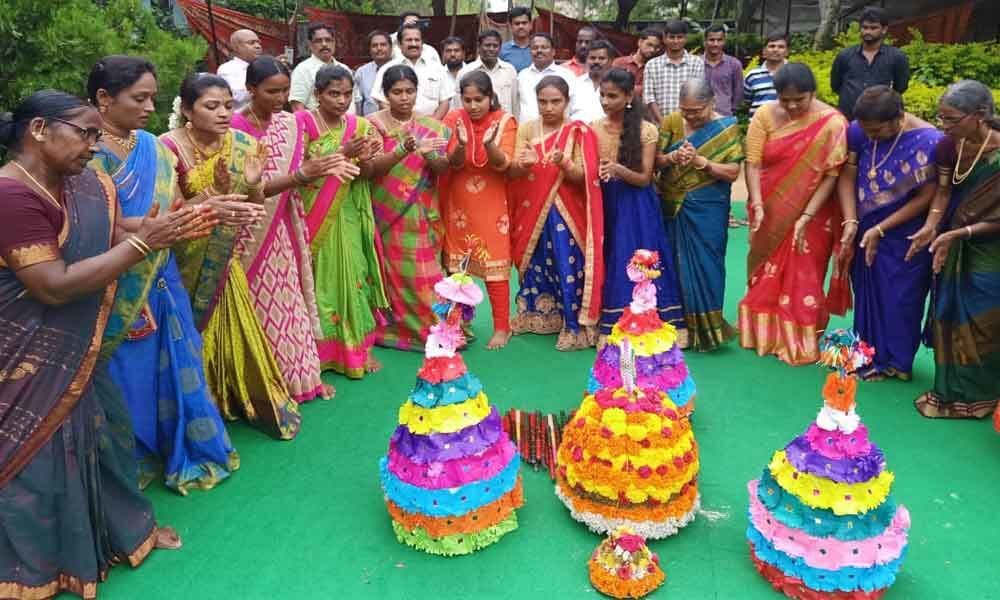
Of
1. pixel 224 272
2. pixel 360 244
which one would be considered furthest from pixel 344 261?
pixel 224 272

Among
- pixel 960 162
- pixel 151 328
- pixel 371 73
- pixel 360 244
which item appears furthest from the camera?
pixel 371 73

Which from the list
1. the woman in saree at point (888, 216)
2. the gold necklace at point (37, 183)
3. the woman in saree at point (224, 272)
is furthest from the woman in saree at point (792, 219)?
the gold necklace at point (37, 183)

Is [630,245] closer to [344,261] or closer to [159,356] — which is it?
[344,261]

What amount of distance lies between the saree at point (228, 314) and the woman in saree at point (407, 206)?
1219 mm

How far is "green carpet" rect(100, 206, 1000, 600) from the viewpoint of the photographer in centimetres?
292

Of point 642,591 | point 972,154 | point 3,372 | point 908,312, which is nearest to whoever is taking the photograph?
point 3,372

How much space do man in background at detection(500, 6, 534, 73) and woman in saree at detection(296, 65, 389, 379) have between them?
135 inches

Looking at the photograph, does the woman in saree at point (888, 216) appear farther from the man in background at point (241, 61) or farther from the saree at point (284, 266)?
the man in background at point (241, 61)

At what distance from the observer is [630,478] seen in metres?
3.03

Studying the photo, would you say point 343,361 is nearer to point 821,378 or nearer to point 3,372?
point 3,372

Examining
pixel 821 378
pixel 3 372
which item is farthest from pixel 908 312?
pixel 3 372

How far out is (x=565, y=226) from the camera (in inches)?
203

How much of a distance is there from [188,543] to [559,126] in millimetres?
3342

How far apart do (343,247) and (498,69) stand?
10.4 feet
